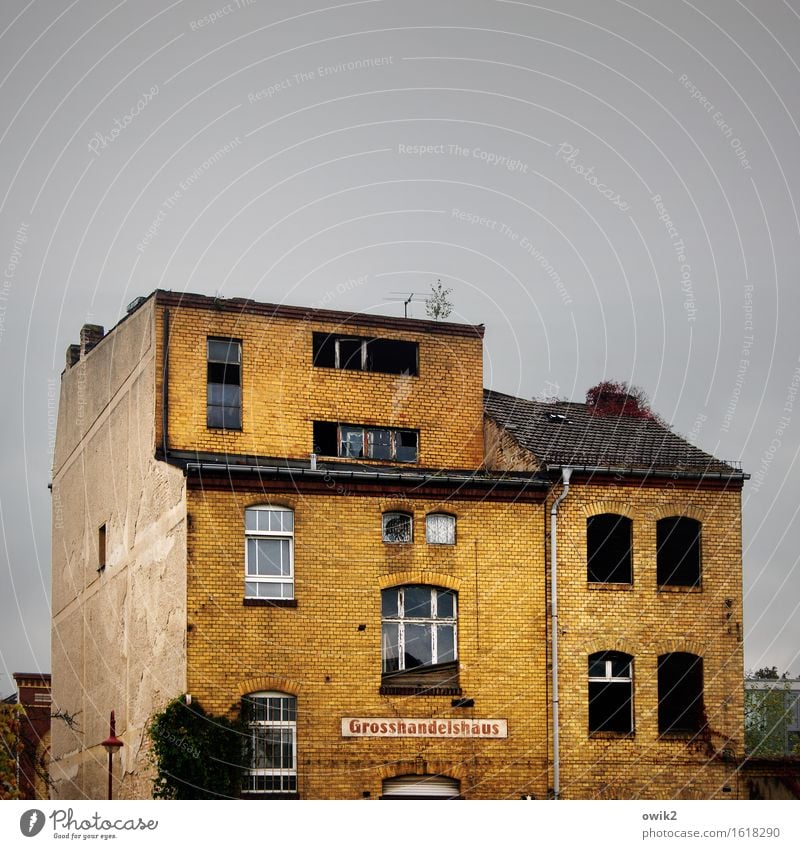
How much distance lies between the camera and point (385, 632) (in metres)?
27.3

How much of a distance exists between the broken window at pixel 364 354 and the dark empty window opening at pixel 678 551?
21.4 feet

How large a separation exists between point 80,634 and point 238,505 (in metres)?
7.17

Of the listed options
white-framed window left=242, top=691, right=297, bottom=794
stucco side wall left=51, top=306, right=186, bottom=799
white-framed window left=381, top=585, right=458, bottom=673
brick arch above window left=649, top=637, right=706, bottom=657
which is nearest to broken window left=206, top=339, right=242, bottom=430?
stucco side wall left=51, top=306, right=186, bottom=799

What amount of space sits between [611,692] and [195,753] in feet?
25.0

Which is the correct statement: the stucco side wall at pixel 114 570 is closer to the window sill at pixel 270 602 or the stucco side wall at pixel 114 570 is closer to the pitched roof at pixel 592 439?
the window sill at pixel 270 602

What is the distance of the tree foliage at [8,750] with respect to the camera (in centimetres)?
2239

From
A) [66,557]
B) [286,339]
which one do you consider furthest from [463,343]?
[66,557]

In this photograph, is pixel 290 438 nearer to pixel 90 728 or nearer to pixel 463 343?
pixel 463 343

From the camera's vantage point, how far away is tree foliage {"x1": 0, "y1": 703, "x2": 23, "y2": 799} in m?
22.4

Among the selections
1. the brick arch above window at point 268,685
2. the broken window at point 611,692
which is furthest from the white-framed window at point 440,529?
the brick arch above window at point 268,685

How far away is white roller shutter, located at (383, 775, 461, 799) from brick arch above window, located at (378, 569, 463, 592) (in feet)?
10.7

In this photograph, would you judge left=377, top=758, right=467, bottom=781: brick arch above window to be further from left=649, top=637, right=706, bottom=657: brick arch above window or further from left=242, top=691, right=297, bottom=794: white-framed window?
left=649, top=637, right=706, bottom=657: brick arch above window

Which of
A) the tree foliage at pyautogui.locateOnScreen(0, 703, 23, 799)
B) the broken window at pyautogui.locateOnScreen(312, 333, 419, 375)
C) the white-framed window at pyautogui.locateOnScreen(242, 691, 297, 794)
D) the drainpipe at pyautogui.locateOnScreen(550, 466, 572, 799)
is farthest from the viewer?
the broken window at pyautogui.locateOnScreen(312, 333, 419, 375)
